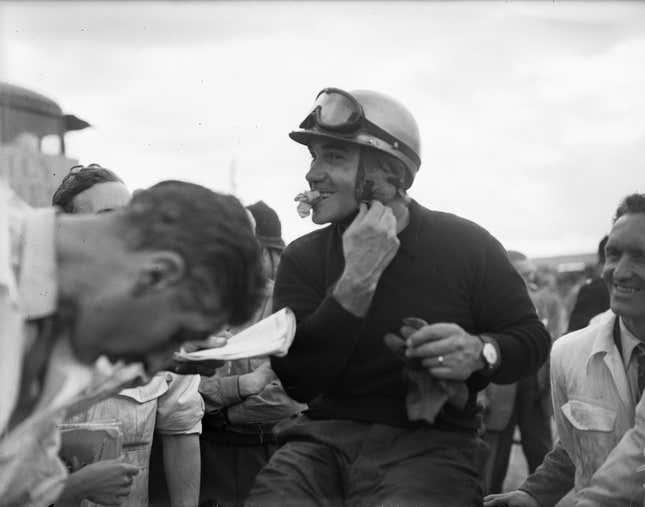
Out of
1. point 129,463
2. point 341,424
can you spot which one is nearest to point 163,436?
point 129,463

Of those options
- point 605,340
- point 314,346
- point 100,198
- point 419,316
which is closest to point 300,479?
point 314,346

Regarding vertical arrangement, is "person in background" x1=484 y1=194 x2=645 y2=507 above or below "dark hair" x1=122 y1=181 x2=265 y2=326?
below

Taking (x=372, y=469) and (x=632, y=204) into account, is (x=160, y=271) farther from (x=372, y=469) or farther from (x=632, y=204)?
(x=632, y=204)

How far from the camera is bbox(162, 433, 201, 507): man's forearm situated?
13.4 feet

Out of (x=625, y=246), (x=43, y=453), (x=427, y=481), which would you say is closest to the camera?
(x=43, y=453)

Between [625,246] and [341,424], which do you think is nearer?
[341,424]

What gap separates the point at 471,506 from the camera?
3223 millimetres

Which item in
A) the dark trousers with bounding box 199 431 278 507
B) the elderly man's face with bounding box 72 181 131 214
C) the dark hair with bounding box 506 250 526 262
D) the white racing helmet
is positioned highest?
the white racing helmet

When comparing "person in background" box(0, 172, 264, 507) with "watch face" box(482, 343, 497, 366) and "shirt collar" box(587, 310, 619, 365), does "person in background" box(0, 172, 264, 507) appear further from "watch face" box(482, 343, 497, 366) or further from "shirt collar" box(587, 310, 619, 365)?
"shirt collar" box(587, 310, 619, 365)

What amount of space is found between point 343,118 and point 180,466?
1.66 meters

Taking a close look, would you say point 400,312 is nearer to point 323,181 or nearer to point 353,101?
point 323,181

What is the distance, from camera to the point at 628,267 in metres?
4.01

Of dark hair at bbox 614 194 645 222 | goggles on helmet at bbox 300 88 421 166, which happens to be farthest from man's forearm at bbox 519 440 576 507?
goggles on helmet at bbox 300 88 421 166

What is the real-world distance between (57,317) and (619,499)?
2.25m
